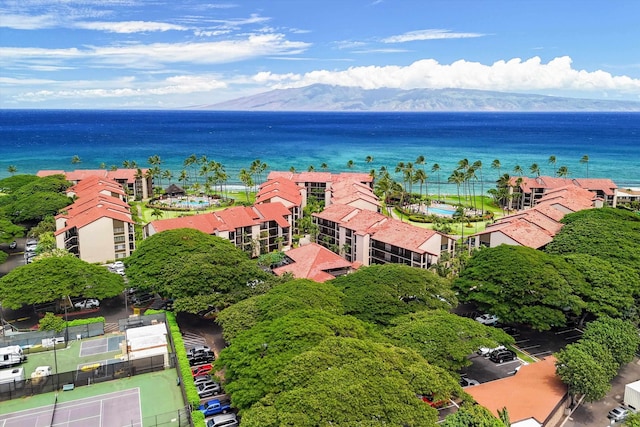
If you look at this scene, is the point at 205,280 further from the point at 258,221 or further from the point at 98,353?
the point at 258,221

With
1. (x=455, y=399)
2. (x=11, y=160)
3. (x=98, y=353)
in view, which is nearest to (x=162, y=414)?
(x=98, y=353)

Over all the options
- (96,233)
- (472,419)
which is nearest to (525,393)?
(472,419)

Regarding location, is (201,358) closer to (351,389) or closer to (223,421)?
(223,421)

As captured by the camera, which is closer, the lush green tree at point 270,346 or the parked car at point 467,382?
the lush green tree at point 270,346

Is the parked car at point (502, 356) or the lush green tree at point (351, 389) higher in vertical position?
the lush green tree at point (351, 389)

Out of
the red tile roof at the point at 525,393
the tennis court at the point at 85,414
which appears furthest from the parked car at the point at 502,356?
the tennis court at the point at 85,414

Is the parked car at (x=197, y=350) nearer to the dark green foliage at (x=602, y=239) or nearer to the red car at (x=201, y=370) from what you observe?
the red car at (x=201, y=370)

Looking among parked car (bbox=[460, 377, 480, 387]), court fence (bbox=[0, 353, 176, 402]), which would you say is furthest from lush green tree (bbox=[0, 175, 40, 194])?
parked car (bbox=[460, 377, 480, 387])
